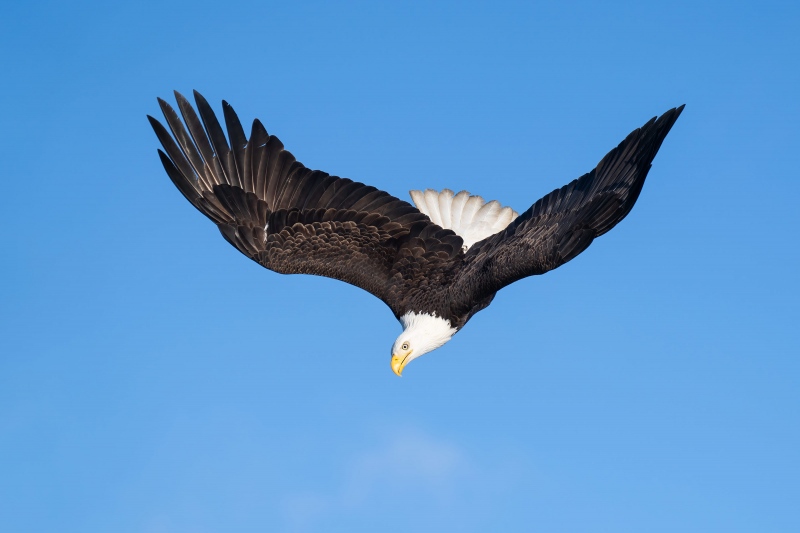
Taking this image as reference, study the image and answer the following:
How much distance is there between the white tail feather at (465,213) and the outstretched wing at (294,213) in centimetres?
104

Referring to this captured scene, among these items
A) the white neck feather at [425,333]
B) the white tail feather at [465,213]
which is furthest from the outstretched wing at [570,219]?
the white tail feather at [465,213]

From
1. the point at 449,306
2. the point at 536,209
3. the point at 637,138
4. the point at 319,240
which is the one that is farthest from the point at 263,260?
the point at 637,138

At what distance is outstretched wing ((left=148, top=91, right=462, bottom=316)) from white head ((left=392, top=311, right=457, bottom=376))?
528mm

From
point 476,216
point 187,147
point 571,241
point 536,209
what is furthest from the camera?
point 476,216

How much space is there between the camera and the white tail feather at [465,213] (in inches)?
486

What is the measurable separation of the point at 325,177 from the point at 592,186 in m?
3.03

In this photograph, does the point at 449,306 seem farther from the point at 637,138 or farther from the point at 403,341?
the point at 637,138

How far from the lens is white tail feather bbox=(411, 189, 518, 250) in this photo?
40.5 feet

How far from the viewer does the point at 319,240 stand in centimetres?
1148

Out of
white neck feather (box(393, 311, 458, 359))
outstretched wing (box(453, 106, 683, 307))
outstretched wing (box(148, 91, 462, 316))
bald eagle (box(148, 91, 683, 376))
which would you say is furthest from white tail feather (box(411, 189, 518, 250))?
outstretched wing (box(453, 106, 683, 307))

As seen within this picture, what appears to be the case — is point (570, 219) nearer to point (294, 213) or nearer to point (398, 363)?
point (398, 363)

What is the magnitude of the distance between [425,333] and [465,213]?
2.25 metres

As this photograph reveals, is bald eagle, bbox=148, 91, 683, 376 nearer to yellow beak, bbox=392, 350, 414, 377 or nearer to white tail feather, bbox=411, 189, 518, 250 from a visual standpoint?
yellow beak, bbox=392, 350, 414, 377

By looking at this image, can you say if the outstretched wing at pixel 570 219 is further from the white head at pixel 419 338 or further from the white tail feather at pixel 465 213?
the white tail feather at pixel 465 213
